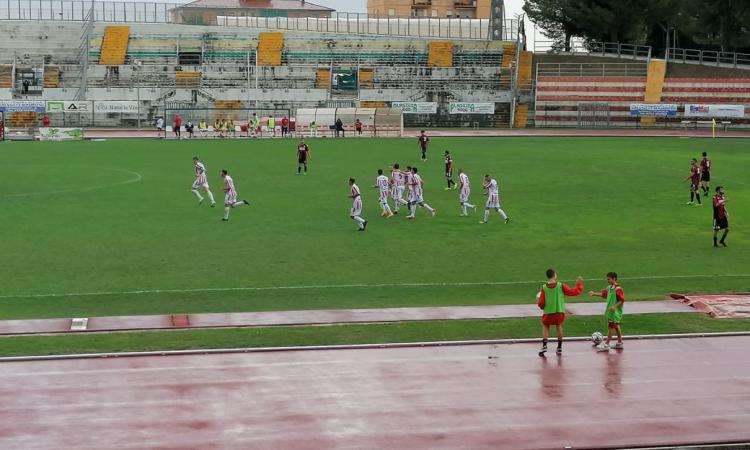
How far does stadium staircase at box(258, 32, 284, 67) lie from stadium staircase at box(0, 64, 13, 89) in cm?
2106

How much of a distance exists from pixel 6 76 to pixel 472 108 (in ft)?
130

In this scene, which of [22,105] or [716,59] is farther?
[716,59]

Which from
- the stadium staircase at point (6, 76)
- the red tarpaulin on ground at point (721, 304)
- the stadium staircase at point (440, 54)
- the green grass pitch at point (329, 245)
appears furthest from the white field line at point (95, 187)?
the stadium staircase at point (440, 54)

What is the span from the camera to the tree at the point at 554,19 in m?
103

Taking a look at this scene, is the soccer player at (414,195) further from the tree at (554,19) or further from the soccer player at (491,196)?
the tree at (554,19)

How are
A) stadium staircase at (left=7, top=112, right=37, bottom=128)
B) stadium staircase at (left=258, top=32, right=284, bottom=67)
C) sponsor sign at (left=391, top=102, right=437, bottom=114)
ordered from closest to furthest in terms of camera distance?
stadium staircase at (left=7, top=112, right=37, bottom=128), sponsor sign at (left=391, top=102, right=437, bottom=114), stadium staircase at (left=258, top=32, right=284, bottom=67)

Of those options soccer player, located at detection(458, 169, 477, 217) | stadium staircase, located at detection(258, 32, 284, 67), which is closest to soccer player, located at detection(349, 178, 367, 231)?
soccer player, located at detection(458, 169, 477, 217)

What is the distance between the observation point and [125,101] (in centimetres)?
8594

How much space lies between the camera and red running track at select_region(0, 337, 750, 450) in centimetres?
1526

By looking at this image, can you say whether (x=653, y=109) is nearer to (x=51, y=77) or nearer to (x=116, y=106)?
(x=116, y=106)

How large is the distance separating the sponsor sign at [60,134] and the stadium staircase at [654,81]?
45.3 m

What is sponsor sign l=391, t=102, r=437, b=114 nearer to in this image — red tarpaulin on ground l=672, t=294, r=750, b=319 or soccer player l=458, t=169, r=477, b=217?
soccer player l=458, t=169, r=477, b=217

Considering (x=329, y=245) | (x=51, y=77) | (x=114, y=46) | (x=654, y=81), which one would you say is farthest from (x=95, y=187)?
(x=654, y=81)

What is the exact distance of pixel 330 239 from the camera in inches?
1253
